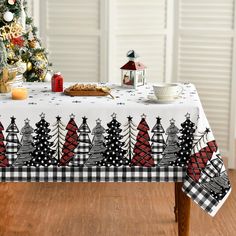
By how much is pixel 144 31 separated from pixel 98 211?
1.62 metres

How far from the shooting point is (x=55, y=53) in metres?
5.43

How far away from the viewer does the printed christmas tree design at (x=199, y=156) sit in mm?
3400

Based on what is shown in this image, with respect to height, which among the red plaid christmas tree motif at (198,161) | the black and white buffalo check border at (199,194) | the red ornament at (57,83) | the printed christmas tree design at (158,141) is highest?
the red ornament at (57,83)

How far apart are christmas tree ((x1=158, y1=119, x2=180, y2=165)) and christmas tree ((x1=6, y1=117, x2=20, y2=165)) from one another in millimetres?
719

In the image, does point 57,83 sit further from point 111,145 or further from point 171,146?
point 171,146

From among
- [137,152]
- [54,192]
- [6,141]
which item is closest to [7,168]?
[6,141]

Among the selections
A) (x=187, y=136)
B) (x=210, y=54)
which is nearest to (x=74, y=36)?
(x=210, y=54)

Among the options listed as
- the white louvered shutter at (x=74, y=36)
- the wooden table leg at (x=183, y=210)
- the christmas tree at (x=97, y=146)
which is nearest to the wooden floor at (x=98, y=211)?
the wooden table leg at (x=183, y=210)

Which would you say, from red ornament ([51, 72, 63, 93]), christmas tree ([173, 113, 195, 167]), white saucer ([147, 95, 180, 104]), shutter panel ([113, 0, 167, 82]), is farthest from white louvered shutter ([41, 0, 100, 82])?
christmas tree ([173, 113, 195, 167])

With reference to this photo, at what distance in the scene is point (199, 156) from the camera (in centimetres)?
341

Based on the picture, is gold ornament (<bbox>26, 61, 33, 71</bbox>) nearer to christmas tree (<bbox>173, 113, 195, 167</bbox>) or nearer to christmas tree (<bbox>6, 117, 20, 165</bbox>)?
christmas tree (<bbox>6, 117, 20, 165</bbox>)

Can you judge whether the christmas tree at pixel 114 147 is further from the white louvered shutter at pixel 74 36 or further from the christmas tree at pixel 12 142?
the white louvered shutter at pixel 74 36

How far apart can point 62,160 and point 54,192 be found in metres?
1.34

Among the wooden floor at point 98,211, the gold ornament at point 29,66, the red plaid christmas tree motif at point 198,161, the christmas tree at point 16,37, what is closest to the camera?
the red plaid christmas tree motif at point 198,161
